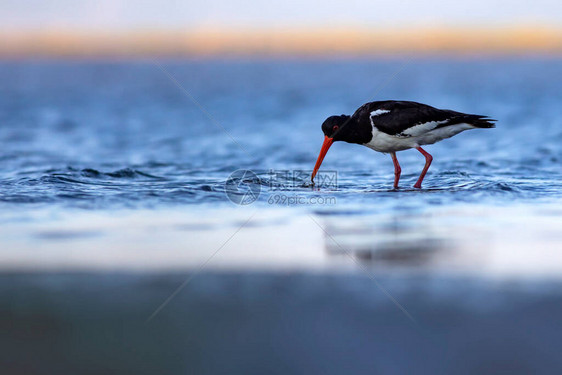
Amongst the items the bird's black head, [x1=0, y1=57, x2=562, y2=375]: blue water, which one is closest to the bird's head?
the bird's black head

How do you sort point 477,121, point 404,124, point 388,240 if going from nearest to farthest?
point 388,240 → point 404,124 → point 477,121

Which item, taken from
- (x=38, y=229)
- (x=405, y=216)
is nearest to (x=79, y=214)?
(x=38, y=229)

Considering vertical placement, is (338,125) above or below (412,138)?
above

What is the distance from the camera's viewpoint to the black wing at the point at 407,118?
9.57 metres

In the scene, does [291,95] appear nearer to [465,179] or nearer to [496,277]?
[465,179]

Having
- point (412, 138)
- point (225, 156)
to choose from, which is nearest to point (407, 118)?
point (412, 138)

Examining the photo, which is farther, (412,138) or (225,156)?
(225,156)

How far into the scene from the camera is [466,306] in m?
4.08

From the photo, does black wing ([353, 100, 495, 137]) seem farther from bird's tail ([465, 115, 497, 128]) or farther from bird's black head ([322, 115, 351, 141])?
bird's black head ([322, 115, 351, 141])

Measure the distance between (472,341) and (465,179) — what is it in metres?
6.65

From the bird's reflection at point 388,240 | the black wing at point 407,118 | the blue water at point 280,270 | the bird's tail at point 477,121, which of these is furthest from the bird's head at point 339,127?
the bird's reflection at point 388,240

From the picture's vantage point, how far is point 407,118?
9.58 metres

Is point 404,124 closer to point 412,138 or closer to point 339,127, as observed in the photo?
point 412,138

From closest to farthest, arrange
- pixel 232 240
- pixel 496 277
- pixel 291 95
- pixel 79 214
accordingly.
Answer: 1. pixel 496 277
2. pixel 232 240
3. pixel 79 214
4. pixel 291 95
